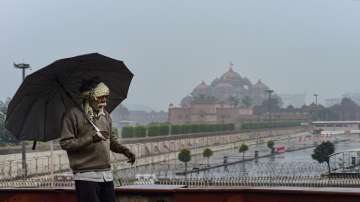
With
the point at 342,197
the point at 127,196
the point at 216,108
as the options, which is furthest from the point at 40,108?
the point at 216,108

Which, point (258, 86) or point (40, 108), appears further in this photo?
point (258, 86)

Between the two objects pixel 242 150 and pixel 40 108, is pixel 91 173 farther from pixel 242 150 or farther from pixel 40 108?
pixel 242 150

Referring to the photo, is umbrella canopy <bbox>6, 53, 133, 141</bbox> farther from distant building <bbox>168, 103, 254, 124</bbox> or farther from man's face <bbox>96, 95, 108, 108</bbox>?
distant building <bbox>168, 103, 254, 124</bbox>

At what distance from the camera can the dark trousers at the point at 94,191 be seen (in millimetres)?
2748

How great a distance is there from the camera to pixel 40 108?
3076 millimetres

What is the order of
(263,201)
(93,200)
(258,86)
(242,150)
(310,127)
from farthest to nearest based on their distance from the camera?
(258,86)
(310,127)
(242,150)
(263,201)
(93,200)

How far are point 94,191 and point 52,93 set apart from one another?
1.96ft

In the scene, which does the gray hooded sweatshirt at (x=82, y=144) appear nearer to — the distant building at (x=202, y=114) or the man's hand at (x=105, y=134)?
the man's hand at (x=105, y=134)

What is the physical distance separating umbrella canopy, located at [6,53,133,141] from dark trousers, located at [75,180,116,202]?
0.40 metres

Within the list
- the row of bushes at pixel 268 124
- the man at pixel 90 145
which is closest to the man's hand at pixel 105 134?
the man at pixel 90 145

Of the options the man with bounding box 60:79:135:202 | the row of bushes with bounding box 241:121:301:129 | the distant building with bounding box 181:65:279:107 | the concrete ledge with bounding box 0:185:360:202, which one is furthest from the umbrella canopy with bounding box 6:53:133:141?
the distant building with bounding box 181:65:279:107

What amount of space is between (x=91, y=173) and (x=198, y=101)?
8510 cm

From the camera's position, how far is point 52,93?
10.1 feet

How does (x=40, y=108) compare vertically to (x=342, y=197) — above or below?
above
